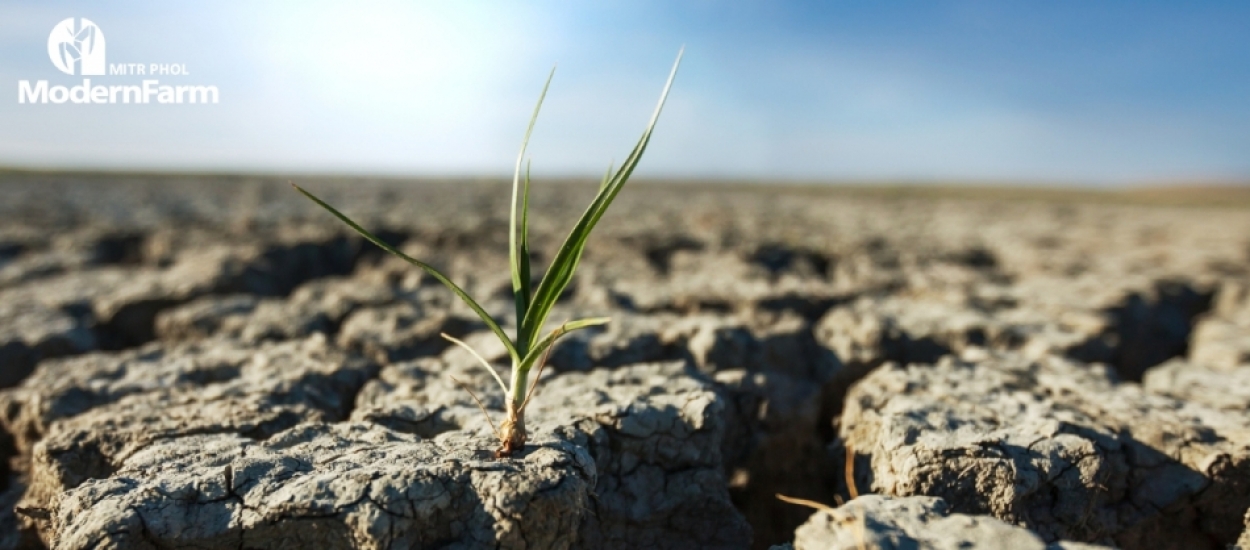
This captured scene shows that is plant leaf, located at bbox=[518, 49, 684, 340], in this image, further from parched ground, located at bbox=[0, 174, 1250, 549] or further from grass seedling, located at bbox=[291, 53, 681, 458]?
parched ground, located at bbox=[0, 174, 1250, 549]

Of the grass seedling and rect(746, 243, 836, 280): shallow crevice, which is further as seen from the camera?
rect(746, 243, 836, 280): shallow crevice

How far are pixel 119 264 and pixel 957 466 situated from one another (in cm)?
570

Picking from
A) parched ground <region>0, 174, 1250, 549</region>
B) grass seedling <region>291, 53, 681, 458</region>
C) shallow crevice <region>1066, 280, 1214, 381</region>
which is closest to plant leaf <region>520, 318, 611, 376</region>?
grass seedling <region>291, 53, 681, 458</region>

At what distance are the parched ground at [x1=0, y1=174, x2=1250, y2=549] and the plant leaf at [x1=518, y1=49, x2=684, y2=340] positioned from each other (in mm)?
330

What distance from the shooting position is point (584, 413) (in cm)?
207

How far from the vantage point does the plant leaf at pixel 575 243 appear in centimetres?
155

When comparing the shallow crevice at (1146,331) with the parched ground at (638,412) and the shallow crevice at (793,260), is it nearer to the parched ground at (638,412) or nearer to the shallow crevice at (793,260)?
the parched ground at (638,412)

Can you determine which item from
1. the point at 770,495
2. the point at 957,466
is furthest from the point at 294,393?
the point at 957,466

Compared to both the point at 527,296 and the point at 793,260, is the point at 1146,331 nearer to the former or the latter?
the point at 793,260

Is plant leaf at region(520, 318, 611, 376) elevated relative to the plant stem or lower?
elevated

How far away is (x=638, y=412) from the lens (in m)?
2.09

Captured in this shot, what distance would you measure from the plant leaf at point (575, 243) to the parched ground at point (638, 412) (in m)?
0.33

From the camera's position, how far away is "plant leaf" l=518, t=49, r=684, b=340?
1.55 meters

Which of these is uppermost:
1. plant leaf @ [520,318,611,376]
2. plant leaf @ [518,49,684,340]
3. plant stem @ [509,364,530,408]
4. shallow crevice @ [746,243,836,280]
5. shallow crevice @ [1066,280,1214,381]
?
plant leaf @ [518,49,684,340]
